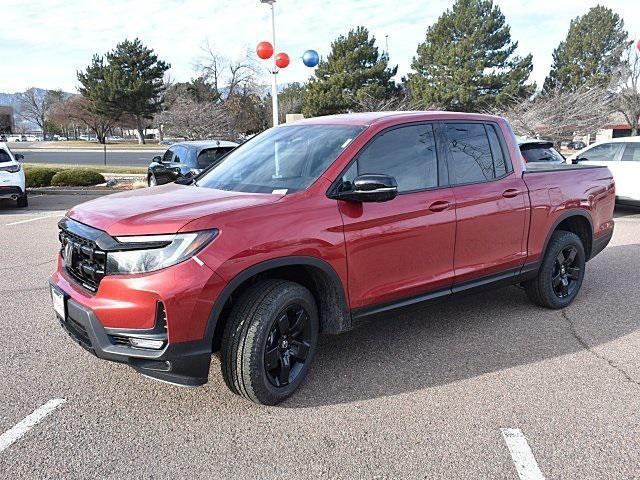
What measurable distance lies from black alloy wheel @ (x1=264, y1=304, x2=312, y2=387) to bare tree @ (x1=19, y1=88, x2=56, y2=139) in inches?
4521

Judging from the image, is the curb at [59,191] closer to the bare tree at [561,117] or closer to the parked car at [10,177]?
the parked car at [10,177]

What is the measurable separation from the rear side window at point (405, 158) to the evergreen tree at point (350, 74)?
36.4 m

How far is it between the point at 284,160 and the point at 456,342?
78.3 inches

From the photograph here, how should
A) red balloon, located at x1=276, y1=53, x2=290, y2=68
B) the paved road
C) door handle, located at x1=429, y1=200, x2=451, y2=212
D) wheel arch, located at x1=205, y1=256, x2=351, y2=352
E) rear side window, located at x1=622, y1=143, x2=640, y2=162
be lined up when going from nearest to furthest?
wheel arch, located at x1=205, y1=256, x2=351, y2=352 < door handle, located at x1=429, y1=200, x2=451, y2=212 < rear side window, located at x1=622, y1=143, x2=640, y2=162 < red balloon, located at x1=276, y1=53, x2=290, y2=68 < the paved road

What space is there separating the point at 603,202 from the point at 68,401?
5087mm

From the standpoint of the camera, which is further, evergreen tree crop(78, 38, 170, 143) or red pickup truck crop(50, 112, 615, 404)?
evergreen tree crop(78, 38, 170, 143)

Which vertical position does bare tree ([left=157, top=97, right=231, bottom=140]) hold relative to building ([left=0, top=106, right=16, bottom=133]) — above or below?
below

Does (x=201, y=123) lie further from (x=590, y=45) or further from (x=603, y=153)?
(x=590, y=45)

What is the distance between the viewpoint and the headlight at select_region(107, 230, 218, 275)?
2.85 m

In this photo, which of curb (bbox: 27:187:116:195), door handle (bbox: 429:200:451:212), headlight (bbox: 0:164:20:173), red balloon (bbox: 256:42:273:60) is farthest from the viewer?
curb (bbox: 27:187:116:195)

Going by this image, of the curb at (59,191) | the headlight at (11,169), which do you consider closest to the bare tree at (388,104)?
the curb at (59,191)

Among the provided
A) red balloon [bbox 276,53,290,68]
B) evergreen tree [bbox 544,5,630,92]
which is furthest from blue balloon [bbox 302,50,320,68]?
evergreen tree [bbox 544,5,630,92]

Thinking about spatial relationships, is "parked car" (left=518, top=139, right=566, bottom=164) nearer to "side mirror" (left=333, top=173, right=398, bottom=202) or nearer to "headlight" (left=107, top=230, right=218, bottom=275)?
"side mirror" (left=333, top=173, right=398, bottom=202)

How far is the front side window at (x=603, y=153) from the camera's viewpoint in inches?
437
